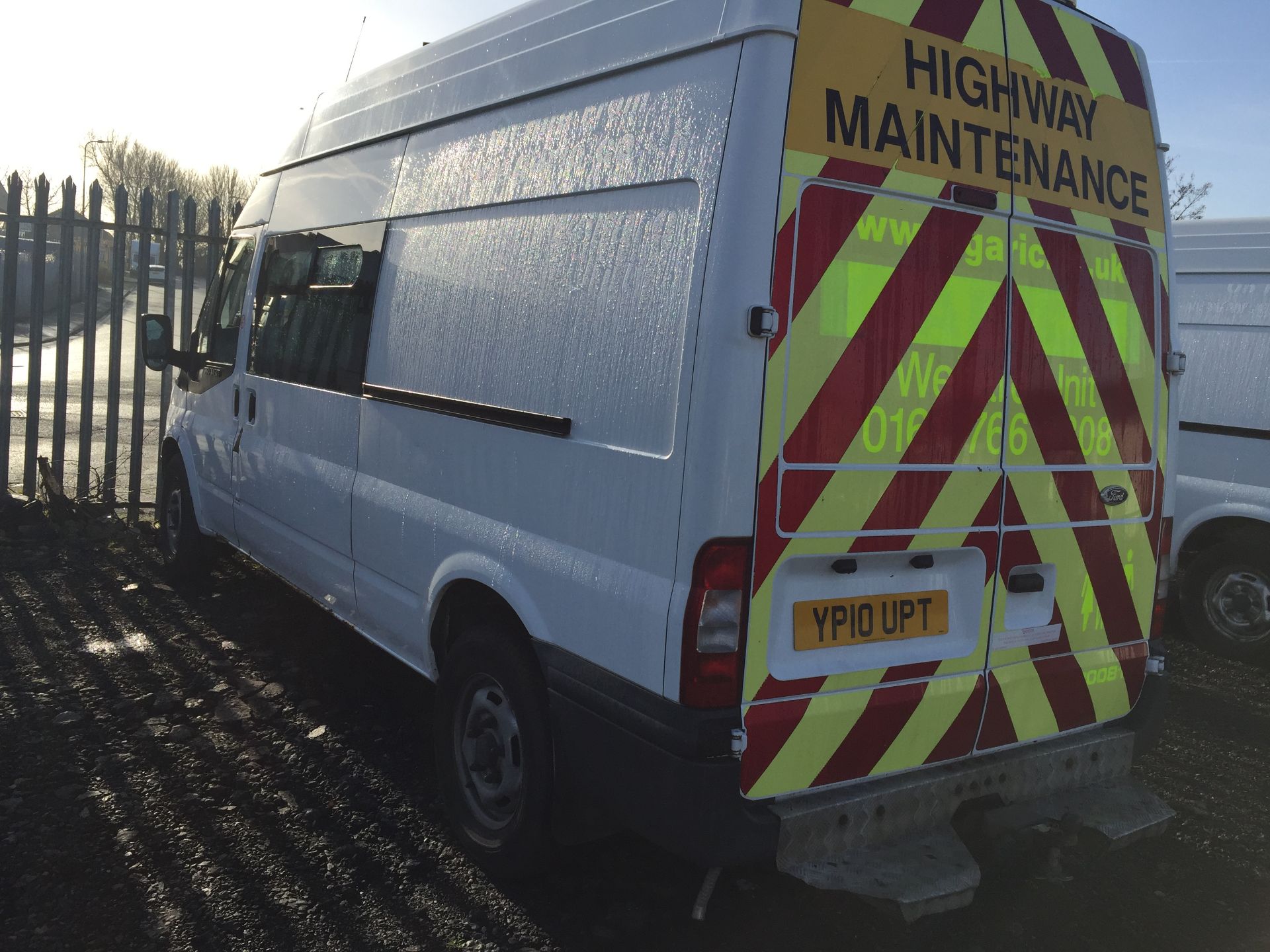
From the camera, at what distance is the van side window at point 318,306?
4.02 meters

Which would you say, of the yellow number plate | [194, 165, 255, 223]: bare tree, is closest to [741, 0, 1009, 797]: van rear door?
the yellow number plate

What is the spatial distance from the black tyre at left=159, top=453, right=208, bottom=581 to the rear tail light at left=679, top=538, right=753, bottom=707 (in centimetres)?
444

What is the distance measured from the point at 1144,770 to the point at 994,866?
4.51 feet

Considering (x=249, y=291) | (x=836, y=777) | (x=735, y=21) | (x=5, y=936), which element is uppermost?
(x=735, y=21)

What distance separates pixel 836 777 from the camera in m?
2.64

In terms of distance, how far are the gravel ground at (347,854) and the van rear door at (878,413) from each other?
752 mm

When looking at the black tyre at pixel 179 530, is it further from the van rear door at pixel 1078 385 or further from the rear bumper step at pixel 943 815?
the van rear door at pixel 1078 385

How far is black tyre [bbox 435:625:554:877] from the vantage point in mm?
2936

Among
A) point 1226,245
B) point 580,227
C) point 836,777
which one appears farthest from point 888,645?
point 1226,245

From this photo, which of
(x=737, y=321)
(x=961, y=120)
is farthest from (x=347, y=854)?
(x=961, y=120)

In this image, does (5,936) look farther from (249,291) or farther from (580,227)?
(249,291)

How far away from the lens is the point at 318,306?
447 centimetres

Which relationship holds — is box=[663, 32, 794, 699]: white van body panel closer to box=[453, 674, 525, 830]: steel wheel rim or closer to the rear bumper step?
the rear bumper step

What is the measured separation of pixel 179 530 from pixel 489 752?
150 inches
